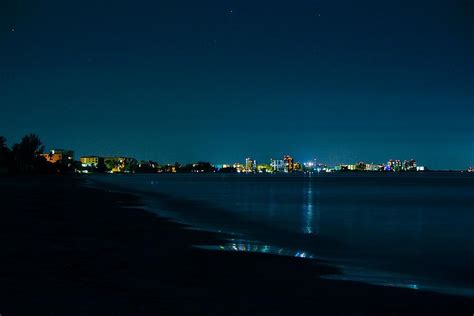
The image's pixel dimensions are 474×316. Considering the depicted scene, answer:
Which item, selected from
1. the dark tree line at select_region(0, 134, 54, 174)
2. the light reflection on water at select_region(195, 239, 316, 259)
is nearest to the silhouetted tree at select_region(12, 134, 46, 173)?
the dark tree line at select_region(0, 134, 54, 174)

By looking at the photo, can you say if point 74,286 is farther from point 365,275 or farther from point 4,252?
point 365,275

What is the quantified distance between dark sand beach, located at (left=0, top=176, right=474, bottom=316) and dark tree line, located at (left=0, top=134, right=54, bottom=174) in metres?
125

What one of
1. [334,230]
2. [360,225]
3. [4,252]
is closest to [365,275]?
[4,252]

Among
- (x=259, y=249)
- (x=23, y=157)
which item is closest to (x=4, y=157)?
(x=23, y=157)

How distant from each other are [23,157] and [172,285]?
5695 inches

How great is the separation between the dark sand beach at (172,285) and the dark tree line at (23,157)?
125067 millimetres

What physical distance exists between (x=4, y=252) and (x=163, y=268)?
445 centimetres

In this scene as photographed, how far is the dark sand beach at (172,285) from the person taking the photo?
7902 millimetres

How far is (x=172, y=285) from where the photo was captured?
955 centimetres

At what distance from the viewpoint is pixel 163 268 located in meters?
11.4

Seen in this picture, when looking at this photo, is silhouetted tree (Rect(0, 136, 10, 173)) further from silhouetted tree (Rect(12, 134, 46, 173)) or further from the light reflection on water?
the light reflection on water

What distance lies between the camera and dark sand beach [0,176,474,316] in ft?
25.9

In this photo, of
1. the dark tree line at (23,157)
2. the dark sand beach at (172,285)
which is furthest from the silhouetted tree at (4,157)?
the dark sand beach at (172,285)

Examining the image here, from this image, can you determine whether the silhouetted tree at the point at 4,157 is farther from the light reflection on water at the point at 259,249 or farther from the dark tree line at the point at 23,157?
the light reflection on water at the point at 259,249
